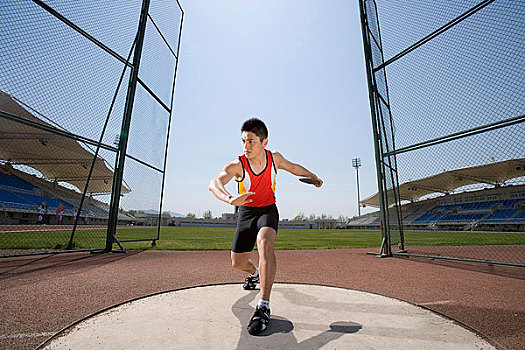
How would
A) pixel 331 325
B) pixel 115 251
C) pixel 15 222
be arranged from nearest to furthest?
1. pixel 331 325
2. pixel 115 251
3. pixel 15 222

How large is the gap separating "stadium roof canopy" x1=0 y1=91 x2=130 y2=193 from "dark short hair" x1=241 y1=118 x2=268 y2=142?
4.07 metres

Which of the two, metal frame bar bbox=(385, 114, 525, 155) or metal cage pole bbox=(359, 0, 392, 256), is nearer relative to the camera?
metal frame bar bbox=(385, 114, 525, 155)

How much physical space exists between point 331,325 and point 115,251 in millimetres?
5733

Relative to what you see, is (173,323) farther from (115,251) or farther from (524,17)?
(524,17)

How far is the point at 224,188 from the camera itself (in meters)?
2.35

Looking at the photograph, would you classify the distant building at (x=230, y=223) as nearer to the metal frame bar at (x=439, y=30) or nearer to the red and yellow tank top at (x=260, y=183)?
the metal frame bar at (x=439, y=30)

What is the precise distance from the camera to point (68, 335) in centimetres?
179

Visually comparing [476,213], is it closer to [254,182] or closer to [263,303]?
[254,182]

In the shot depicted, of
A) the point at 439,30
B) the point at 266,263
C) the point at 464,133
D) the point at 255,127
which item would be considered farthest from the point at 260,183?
the point at 439,30

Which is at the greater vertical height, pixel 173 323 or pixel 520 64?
pixel 520 64

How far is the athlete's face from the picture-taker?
2.57 metres

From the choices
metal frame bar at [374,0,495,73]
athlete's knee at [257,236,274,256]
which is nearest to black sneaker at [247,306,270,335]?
athlete's knee at [257,236,274,256]

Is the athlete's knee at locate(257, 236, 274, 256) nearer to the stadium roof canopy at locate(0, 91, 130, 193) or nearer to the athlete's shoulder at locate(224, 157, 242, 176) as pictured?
the athlete's shoulder at locate(224, 157, 242, 176)

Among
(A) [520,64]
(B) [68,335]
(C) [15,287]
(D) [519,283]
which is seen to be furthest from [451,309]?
(C) [15,287]
